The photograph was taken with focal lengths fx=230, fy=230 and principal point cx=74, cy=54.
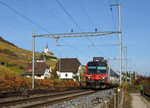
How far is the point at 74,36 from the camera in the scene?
942 inches

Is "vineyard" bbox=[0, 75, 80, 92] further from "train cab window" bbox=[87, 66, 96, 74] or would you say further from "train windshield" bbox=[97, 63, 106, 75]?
"train windshield" bbox=[97, 63, 106, 75]

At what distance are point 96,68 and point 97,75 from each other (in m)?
0.88

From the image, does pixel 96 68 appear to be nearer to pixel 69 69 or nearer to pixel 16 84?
pixel 16 84

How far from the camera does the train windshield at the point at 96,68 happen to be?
26.4 meters

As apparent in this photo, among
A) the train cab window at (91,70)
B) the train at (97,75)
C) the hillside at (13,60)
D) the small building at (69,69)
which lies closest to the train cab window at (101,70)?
the train at (97,75)

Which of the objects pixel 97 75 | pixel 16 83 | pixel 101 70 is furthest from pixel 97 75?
pixel 16 83

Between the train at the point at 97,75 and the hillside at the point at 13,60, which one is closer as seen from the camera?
the train at the point at 97,75

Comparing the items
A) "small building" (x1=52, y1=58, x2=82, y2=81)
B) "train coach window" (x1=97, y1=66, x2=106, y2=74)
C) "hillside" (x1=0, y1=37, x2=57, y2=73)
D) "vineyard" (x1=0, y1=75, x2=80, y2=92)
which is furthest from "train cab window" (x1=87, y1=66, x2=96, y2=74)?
"small building" (x1=52, y1=58, x2=82, y2=81)

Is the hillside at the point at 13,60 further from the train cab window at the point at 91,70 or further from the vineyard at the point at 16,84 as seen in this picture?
the train cab window at the point at 91,70

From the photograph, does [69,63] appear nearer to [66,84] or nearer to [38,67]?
[38,67]

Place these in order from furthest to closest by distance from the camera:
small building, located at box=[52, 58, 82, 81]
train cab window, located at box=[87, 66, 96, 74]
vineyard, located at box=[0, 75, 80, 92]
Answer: small building, located at box=[52, 58, 82, 81] < train cab window, located at box=[87, 66, 96, 74] < vineyard, located at box=[0, 75, 80, 92]

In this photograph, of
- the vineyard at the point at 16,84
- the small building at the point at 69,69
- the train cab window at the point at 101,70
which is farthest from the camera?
the small building at the point at 69,69

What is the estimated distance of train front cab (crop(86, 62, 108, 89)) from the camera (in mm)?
25891

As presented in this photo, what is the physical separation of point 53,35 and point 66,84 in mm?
13500
